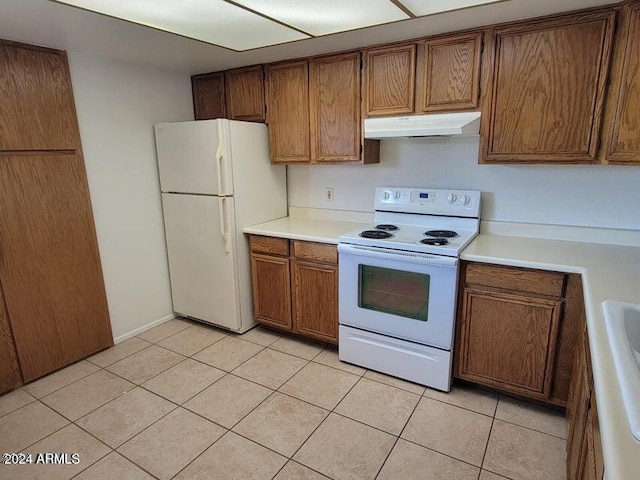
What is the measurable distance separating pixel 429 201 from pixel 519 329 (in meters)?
1.01

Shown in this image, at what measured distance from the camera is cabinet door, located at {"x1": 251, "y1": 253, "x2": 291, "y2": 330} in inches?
112

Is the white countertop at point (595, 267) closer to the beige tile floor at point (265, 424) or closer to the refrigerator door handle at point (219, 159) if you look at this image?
the refrigerator door handle at point (219, 159)

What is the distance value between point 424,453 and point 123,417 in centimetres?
161

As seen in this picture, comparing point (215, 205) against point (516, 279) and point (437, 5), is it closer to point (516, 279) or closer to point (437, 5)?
point (437, 5)

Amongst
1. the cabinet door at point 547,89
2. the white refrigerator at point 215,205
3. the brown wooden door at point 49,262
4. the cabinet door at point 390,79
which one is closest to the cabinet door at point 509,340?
the cabinet door at point 547,89

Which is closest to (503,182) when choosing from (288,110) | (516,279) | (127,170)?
(516,279)

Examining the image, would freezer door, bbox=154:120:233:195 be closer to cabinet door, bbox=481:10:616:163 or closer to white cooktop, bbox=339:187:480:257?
white cooktop, bbox=339:187:480:257

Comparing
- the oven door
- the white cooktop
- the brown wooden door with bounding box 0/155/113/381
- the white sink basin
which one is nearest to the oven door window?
the oven door

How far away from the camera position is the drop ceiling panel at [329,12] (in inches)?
67.4

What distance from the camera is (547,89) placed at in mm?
2012

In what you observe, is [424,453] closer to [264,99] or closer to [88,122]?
[264,99]

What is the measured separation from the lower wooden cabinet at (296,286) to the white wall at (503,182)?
0.62m

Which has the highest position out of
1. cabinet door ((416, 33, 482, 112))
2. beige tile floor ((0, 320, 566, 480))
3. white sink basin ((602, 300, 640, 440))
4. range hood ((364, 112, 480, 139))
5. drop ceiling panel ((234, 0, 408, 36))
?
drop ceiling panel ((234, 0, 408, 36))

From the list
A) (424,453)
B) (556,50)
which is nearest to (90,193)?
(424,453)
